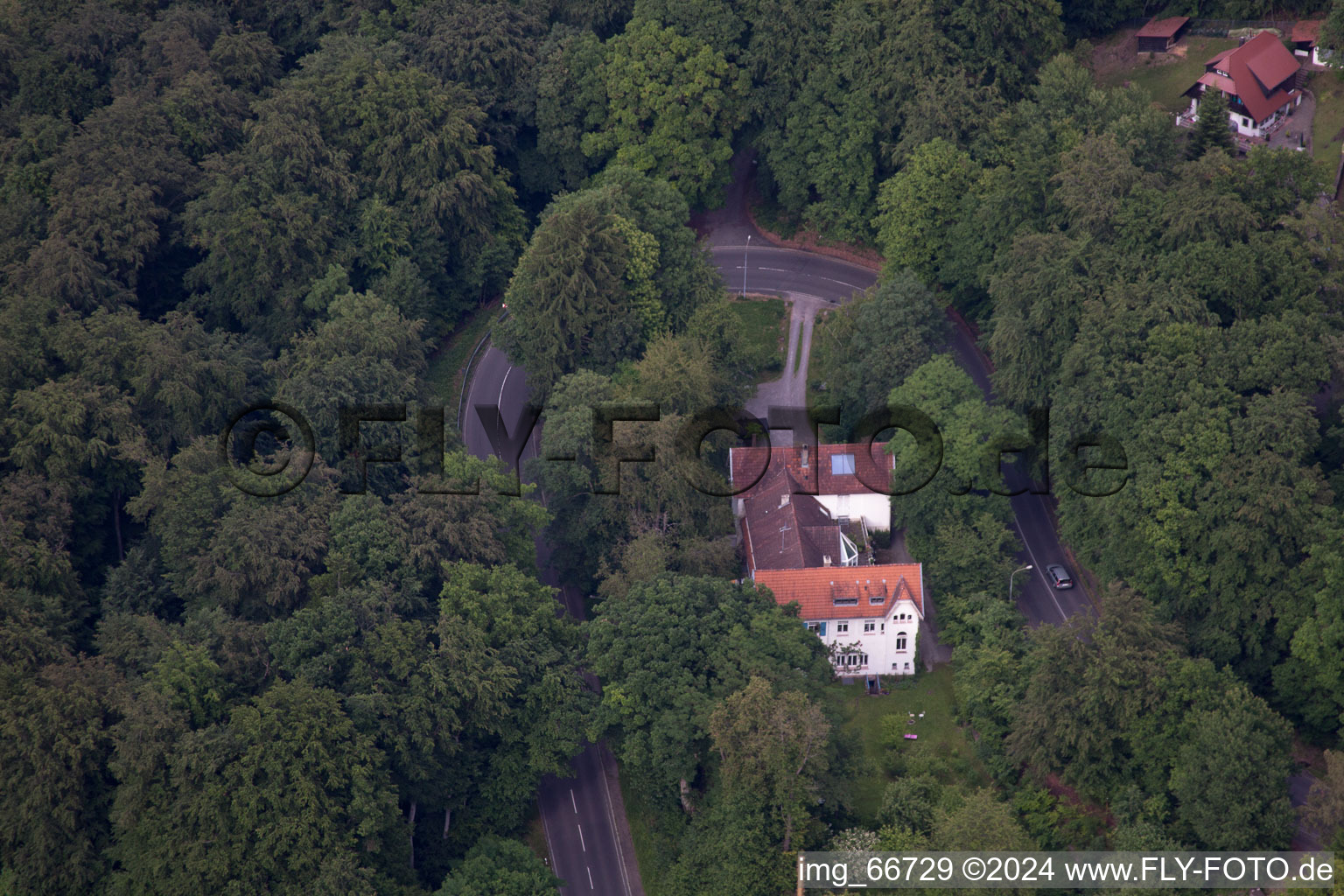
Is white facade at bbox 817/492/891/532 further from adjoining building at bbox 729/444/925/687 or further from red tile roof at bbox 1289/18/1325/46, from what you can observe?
red tile roof at bbox 1289/18/1325/46

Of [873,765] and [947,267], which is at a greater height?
[947,267]

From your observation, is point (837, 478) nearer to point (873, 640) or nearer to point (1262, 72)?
point (873, 640)

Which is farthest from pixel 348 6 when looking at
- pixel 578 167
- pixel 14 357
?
pixel 14 357

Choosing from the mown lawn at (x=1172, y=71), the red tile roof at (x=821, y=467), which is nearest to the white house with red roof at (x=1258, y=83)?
the mown lawn at (x=1172, y=71)

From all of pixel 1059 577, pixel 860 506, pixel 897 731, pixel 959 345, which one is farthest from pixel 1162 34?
pixel 897 731

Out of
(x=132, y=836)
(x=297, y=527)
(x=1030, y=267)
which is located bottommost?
(x=132, y=836)

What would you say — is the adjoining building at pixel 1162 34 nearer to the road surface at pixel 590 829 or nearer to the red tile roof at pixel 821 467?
the red tile roof at pixel 821 467

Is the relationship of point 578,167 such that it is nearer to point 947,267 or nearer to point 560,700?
point 947,267

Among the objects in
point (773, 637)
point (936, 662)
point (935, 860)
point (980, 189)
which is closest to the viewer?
point (935, 860)
